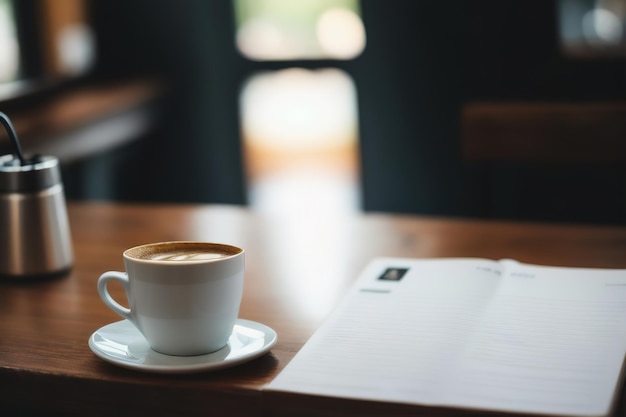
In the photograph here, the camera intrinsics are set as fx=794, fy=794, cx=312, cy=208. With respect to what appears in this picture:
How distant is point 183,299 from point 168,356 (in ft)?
0.21

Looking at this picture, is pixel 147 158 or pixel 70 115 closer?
pixel 70 115

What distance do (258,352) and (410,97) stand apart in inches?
97.4

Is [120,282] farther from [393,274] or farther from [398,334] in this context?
[393,274]

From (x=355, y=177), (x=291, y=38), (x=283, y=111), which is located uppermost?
(x=291, y=38)

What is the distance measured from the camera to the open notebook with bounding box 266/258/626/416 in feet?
2.08

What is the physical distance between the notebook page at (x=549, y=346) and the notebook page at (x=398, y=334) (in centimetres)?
2

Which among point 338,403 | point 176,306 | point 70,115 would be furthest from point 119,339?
point 70,115

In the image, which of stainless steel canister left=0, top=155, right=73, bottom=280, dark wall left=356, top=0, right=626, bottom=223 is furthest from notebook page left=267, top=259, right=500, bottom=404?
dark wall left=356, top=0, right=626, bottom=223

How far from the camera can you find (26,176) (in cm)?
101

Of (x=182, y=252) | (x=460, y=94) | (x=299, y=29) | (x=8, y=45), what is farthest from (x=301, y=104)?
(x=182, y=252)

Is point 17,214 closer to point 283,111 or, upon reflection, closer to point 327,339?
point 327,339

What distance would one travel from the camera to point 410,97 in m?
3.09

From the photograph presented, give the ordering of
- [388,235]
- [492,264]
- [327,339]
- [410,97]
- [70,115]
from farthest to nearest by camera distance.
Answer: [410,97] → [70,115] → [388,235] → [492,264] → [327,339]

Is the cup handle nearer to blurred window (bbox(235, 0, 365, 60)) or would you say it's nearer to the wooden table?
the wooden table
